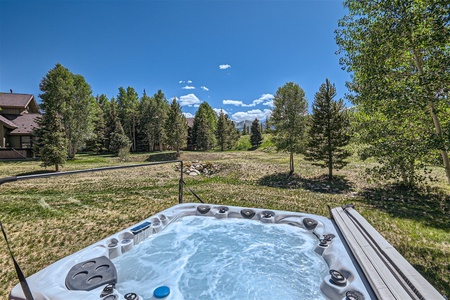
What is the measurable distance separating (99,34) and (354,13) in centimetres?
1164

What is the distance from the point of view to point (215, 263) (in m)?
4.27

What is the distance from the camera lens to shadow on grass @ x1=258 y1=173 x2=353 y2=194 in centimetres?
1169

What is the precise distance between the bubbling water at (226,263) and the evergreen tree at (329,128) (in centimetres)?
949

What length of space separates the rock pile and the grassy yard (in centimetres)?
114

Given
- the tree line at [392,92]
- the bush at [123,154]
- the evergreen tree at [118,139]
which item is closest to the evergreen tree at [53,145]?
the bush at [123,154]

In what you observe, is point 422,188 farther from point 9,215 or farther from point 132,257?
point 9,215

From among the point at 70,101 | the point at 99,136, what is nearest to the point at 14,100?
the point at 70,101

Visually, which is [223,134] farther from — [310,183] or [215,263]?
[215,263]

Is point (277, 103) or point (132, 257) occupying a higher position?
point (277, 103)

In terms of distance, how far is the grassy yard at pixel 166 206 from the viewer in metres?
4.62

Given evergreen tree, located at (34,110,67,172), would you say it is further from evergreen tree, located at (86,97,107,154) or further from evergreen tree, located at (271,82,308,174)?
evergreen tree, located at (86,97,107,154)

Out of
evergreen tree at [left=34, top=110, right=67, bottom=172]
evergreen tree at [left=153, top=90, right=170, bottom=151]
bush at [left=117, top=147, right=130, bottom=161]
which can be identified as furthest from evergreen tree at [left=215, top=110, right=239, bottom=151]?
evergreen tree at [left=34, top=110, right=67, bottom=172]

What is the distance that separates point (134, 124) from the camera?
34469 mm

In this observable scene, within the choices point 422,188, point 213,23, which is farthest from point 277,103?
point 422,188
